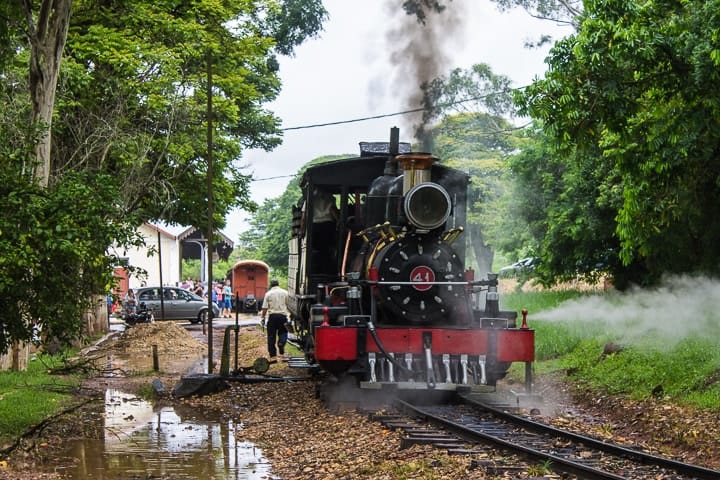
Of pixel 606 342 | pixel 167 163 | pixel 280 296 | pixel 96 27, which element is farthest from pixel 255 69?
pixel 606 342

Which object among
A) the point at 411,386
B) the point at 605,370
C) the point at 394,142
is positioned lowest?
the point at 605,370

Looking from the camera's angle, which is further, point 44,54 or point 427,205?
point 44,54

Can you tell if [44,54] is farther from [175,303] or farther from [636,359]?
[175,303]

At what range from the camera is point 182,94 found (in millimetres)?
23953

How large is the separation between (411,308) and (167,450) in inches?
148

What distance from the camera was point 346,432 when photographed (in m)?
10.6

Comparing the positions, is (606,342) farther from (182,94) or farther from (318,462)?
(182,94)

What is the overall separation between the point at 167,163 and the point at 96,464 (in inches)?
639

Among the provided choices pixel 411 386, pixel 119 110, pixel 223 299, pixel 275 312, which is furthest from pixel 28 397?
pixel 223 299

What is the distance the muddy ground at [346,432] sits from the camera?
28.3 feet

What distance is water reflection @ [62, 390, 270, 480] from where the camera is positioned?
29.7 ft

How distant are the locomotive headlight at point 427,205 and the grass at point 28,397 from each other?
5243mm

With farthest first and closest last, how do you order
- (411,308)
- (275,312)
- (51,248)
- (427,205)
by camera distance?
(275,312) → (411,308) → (427,205) → (51,248)

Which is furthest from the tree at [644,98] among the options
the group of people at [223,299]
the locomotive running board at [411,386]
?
the group of people at [223,299]
